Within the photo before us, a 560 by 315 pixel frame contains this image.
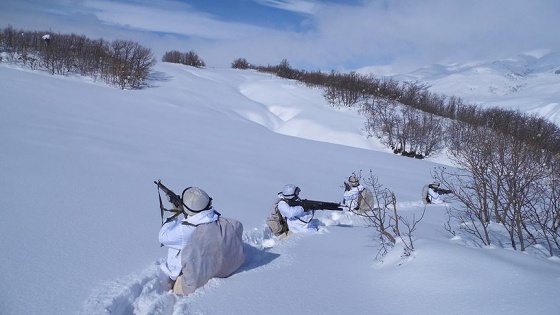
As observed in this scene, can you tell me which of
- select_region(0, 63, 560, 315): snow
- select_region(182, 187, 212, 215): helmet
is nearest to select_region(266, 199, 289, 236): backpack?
select_region(0, 63, 560, 315): snow

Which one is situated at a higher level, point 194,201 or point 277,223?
point 194,201

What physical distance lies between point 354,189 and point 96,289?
645 cm

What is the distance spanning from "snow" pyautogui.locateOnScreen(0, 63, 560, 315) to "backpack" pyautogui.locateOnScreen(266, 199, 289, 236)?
157mm

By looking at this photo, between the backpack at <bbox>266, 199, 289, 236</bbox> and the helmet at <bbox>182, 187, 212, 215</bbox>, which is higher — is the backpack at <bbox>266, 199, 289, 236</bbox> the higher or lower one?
the lower one

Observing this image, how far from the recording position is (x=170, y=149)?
11938 millimetres

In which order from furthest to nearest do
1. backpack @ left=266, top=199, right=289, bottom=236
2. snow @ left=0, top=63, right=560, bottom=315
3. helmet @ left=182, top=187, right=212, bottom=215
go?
backpack @ left=266, top=199, right=289, bottom=236 < helmet @ left=182, top=187, right=212, bottom=215 < snow @ left=0, top=63, right=560, bottom=315

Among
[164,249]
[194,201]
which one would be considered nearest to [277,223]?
[164,249]

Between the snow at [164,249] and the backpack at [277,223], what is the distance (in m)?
0.16

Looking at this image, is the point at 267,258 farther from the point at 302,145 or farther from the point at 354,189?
the point at 302,145

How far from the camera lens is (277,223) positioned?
6707 mm

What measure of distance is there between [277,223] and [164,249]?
2.27m

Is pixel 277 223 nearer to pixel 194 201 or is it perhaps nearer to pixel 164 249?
pixel 164 249

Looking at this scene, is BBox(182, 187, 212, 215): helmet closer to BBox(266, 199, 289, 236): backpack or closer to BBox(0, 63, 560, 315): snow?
BBox(0, 63, 560, 315): snow

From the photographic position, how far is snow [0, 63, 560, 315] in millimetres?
3381
